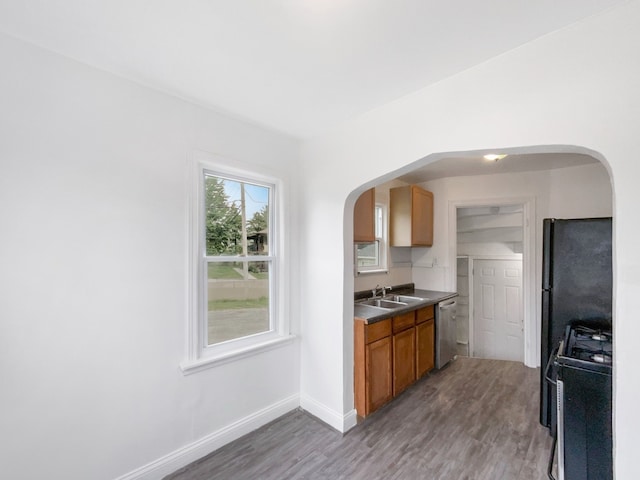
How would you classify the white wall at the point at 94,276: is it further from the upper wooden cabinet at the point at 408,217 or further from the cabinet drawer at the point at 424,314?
the upper wooden cabinet at the point at 408,217

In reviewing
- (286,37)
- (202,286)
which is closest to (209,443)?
(202,286)

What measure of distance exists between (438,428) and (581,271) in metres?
1.66

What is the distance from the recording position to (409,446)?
7.27 feet

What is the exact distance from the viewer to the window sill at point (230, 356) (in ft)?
6.69

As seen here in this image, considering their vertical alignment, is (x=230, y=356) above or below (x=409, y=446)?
above

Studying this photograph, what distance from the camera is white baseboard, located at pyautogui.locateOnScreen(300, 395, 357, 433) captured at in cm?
239

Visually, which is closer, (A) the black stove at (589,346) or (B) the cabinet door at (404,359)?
(A) the black stove at (589,346)

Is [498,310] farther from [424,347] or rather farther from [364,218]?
[364,218]

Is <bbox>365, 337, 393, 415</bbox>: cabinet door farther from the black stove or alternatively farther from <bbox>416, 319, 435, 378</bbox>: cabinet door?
the black stove

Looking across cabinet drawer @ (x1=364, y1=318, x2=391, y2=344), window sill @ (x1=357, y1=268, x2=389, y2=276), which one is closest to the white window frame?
cabinet drawer @ (x1=364, y1=318, x2=391, y2=344)

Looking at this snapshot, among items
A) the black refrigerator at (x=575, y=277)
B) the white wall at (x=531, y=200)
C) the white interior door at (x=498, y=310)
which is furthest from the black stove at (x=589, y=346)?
the white interior door at (x=498, y=310)

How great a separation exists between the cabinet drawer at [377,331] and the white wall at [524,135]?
0.63 feet

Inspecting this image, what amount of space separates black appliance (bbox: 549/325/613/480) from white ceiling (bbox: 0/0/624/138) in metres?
1.74

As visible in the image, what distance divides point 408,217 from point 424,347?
1.58 m
